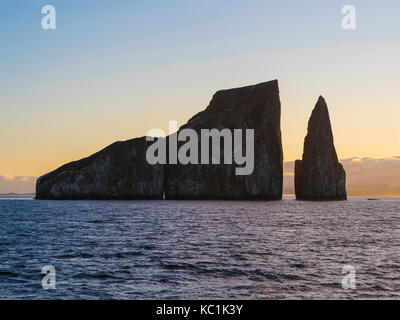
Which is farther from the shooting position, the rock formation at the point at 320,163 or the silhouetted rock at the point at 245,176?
the rock formation at the point at 320,163

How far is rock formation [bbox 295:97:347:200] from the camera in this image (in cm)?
15350

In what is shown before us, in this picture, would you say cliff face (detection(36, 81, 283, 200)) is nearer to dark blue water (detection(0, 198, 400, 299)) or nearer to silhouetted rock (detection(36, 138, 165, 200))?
silhouetted rock (detection(36, 138, 165, 200))

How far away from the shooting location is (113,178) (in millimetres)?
153250

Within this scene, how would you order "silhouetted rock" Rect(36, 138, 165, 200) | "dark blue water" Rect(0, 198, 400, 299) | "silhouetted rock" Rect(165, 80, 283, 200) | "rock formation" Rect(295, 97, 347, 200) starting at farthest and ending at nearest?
"rock formation" Rect(295, 97, 347, 200) → "silhouetted rock" Rect(36, 138, 165, 200) → "silhouetted rock" Rect(165, 80, 283, 200) → "dark blue water" Rect(0, 198, 400, 299)

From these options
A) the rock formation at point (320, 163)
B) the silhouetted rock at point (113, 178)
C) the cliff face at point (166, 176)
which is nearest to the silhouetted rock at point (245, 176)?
the cliff face at point (166, 176)

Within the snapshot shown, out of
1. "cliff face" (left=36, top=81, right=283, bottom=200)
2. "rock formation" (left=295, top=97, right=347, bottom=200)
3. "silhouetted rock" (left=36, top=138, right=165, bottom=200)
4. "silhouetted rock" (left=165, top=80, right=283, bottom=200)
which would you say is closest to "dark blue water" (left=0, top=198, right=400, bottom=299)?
"silhouetted rock" (left=165, top=80, right=283, bottom=200)

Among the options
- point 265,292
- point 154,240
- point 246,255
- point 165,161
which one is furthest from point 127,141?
point 265,292

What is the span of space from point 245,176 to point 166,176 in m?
29.0

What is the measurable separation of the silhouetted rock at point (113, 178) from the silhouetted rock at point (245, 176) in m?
7.34

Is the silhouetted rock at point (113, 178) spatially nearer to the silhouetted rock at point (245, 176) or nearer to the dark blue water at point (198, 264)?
the silhouetted rock at point (245, 176)

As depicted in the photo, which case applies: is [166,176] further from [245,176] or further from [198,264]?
[198,264]

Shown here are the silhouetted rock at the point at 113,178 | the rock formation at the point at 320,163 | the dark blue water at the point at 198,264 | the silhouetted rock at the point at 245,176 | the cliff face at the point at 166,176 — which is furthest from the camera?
the rock formation at the point at 320,163

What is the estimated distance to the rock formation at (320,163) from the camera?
15350 centimetres
